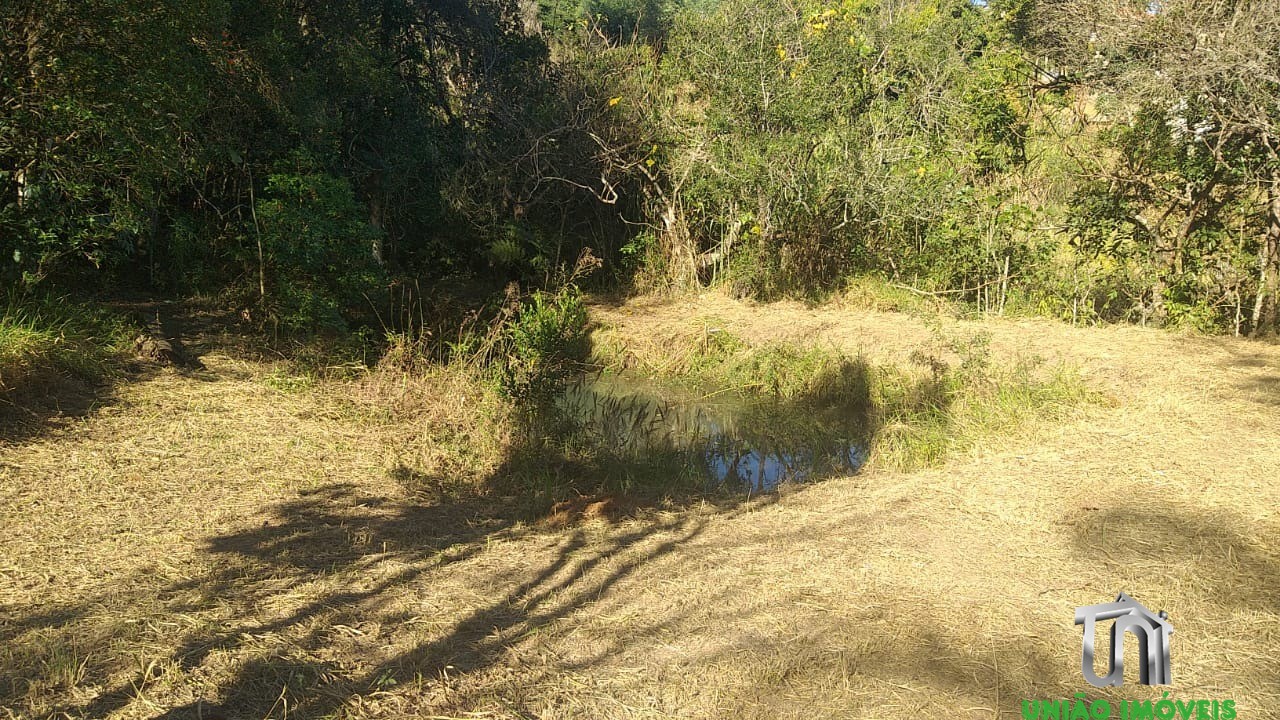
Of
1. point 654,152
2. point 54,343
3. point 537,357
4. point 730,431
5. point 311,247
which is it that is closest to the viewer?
point 54,343

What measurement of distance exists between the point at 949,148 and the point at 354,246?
23.9 feet

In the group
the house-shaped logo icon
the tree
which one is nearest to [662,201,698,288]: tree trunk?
the tree

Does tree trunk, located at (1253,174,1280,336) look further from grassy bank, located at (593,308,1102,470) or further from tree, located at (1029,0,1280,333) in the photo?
grassy bank, located at (593,308,1102,470)

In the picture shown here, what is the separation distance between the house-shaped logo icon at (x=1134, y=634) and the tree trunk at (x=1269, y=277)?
6.32m

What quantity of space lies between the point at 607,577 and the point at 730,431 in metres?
4.93

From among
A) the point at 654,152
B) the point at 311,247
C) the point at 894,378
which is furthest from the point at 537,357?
the point at 654,152

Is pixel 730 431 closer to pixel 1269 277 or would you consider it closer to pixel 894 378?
pixel 894 378

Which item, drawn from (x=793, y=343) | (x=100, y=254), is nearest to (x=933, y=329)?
(x=793, y=343)

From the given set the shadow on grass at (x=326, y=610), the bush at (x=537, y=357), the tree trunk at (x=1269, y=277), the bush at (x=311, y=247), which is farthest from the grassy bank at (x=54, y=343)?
the tree trunk at (x=1269, y=277)

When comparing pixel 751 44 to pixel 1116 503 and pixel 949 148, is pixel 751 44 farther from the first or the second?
pixel 1116 503

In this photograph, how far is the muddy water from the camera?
7516 millimetres

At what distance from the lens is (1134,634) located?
11.5ft

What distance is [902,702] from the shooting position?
3.00 m

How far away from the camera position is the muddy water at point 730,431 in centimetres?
752
